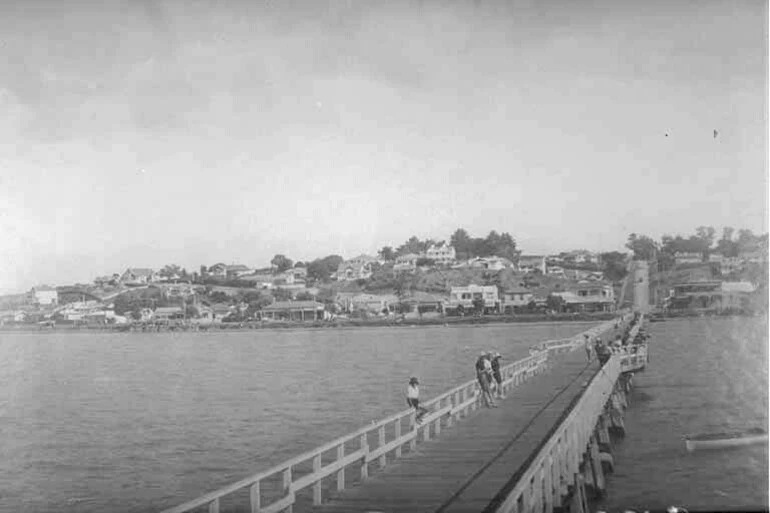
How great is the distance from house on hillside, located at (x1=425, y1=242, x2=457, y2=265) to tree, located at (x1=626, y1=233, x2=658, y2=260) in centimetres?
224

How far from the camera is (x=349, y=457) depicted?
8.36m

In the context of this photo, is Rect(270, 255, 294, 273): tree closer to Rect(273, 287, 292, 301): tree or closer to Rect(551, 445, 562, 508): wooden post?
Rect(273, 287, 292, 301): tree

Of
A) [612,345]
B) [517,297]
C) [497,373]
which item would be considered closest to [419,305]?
[497,373]

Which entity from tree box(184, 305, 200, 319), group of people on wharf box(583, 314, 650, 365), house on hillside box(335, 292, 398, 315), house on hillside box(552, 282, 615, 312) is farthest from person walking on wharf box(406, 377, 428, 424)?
group of people on wharf box(583, 314, 650, 365)

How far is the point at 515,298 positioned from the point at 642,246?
378 cm

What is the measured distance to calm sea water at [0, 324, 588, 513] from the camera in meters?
14.3

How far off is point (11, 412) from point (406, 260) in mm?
10583

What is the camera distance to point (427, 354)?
3092cm

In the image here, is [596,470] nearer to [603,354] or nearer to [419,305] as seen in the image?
[419,305]

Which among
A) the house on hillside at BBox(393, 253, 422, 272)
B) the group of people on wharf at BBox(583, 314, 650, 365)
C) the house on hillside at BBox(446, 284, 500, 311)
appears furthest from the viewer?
the group of people on wharf at BBox(583, 314, 650, 365)

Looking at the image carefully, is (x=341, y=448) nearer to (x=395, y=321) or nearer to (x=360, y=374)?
(x=395, y=321)

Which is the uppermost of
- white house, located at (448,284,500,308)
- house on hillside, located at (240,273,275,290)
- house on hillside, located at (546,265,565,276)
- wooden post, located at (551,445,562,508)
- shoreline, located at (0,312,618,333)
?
house on hillside, located at (546,265,565,276)

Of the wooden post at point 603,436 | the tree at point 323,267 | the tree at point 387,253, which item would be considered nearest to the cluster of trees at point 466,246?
the tree at point 387,253

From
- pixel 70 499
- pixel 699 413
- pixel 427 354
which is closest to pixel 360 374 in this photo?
pixel 427 354
